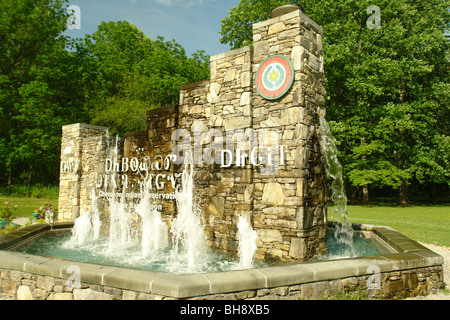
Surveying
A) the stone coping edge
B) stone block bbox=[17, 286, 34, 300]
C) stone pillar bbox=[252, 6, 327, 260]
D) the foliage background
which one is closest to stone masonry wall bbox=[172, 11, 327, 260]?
stone pillar bbox=[252, 6, 327, 260]

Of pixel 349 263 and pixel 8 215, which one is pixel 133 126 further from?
pixel 349 263

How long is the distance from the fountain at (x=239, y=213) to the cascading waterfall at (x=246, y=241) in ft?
0.07

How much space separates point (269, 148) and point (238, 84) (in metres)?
1.62

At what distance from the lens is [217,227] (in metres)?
7.01

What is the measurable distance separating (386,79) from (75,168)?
1848 centimetres

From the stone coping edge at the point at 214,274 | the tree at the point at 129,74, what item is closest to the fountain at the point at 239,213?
the stone coping edge at the point at 214,274

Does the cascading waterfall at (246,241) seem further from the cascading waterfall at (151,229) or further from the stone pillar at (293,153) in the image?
the cascading waterfall at (151,229)

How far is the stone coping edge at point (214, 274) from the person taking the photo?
358cm

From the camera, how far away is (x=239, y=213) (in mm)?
6574

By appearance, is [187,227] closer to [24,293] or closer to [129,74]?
[24,293]

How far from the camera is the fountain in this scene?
161 inches
